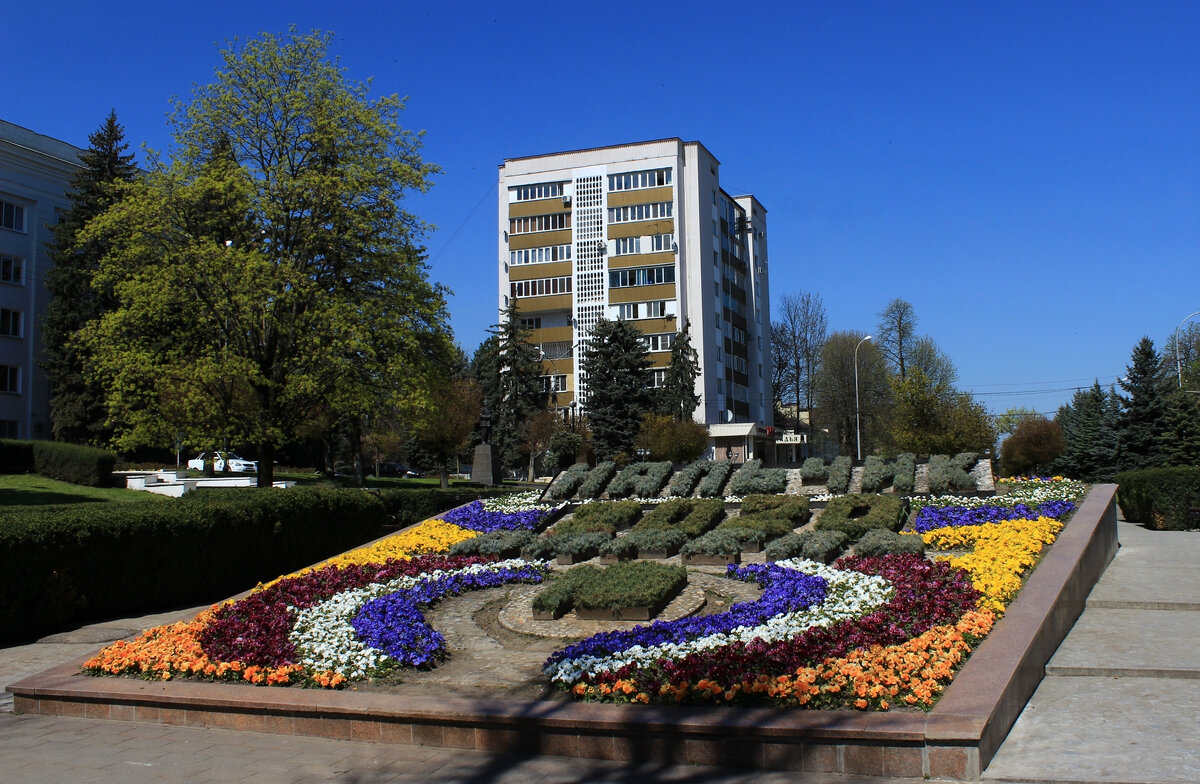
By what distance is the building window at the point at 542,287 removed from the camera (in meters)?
61.4

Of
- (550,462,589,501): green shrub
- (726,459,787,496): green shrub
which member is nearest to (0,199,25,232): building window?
(550,462,589,501): green shrub

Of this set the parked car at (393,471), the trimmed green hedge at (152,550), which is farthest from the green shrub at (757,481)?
the parked car at (393,471)

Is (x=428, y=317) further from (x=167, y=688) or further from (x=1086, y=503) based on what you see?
(x=167, y=688)

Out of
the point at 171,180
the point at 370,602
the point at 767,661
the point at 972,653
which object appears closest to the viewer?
the point at 767,661

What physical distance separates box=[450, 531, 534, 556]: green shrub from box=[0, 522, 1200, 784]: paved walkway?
599 centimetres

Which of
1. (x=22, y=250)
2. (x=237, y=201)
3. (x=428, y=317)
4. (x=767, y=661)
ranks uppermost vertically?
(x=22, y=250)

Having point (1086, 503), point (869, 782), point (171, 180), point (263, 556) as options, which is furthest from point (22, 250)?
point (869, 782)

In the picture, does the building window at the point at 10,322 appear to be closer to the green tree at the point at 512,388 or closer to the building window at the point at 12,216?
the building window at the point at 12,216

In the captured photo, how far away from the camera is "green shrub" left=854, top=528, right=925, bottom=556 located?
Result: 1123 cm

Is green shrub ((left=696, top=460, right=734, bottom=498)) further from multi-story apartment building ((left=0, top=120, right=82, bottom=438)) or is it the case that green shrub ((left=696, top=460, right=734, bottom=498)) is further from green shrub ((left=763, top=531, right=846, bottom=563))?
multi-story apartment building ((left=0, top=120, right=82, bottom=438))

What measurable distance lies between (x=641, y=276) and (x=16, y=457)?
125 feet

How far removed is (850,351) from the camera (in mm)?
68312

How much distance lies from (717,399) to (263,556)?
1918 inches

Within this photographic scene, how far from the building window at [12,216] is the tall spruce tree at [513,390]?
25975 millimetres
